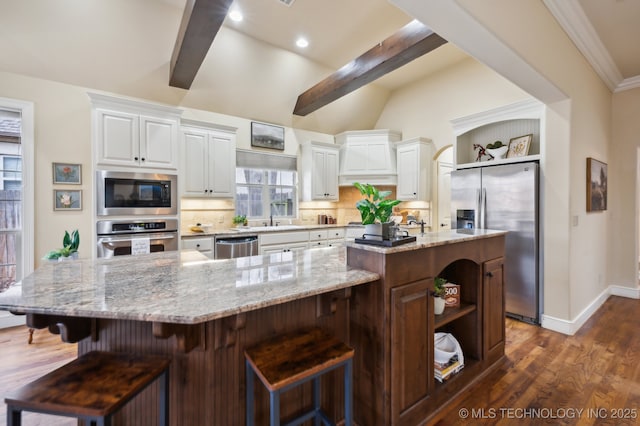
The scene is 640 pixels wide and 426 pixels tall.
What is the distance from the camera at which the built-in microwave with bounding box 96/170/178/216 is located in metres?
3.19

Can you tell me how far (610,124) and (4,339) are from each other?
8.12m

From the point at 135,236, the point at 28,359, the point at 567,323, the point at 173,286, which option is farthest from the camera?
the point at 135,236

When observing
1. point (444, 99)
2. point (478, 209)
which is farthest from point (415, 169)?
point (478, 209)

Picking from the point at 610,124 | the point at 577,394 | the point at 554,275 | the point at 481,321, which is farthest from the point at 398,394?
the point at 610,124

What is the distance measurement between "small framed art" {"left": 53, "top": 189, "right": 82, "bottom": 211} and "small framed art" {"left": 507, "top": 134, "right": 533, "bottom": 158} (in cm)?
556

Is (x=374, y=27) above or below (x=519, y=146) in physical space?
above

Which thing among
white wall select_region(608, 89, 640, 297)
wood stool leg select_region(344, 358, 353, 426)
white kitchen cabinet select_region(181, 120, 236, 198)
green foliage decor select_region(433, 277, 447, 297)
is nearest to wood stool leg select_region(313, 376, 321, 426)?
wood stool leg select_region(344, 358, 353, 426)

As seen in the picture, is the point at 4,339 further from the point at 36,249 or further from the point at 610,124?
the point at 610,124

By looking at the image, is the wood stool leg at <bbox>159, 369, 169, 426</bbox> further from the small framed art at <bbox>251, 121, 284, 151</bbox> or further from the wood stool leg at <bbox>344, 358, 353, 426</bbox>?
the small framed art at <bbox>251, 121, 284, 151</bbox>

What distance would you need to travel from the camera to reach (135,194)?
11.0 feet

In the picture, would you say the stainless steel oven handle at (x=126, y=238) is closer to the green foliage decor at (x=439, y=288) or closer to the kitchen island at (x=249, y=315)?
the kitchen island at (x=249, y=315)

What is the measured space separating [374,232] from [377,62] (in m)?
2.55

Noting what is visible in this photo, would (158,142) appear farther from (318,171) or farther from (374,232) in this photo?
(374,232)

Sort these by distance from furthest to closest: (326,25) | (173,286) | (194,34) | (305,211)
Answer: (305,211), (326,25), (194,34), (173,286)
